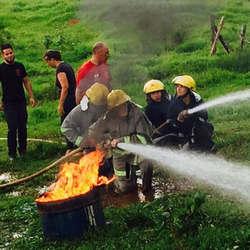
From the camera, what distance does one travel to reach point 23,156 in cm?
1088

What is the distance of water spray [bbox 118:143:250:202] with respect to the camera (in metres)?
8.17

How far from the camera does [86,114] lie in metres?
8.66

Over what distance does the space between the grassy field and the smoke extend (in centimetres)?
2

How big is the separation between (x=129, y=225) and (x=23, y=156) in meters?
4.08

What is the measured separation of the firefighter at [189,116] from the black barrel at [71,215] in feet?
7.24

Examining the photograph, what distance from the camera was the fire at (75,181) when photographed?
23.4 ft

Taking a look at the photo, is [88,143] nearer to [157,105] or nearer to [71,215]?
[157,105]

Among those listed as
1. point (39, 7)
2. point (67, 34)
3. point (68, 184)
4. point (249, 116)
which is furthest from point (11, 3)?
point (68, 184)

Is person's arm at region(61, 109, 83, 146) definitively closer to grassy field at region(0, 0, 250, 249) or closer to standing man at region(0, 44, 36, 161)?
grassy field at region(0, 0, 250, 249)

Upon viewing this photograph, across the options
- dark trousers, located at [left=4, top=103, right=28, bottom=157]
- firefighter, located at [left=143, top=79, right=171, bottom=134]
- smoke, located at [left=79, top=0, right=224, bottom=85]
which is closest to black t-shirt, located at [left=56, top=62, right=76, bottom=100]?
dark trousers, located at [left=4, top=103, right=28, bottom=157]

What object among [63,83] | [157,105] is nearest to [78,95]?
[63,83]

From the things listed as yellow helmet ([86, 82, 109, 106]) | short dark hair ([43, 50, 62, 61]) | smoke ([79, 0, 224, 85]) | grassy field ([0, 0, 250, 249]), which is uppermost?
smoke ([79, 0, 224, 85])

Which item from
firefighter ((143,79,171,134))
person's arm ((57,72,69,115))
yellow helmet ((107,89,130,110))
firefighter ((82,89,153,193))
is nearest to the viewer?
yellow helmet ((107,89,130,110))

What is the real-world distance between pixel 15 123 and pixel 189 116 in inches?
128
